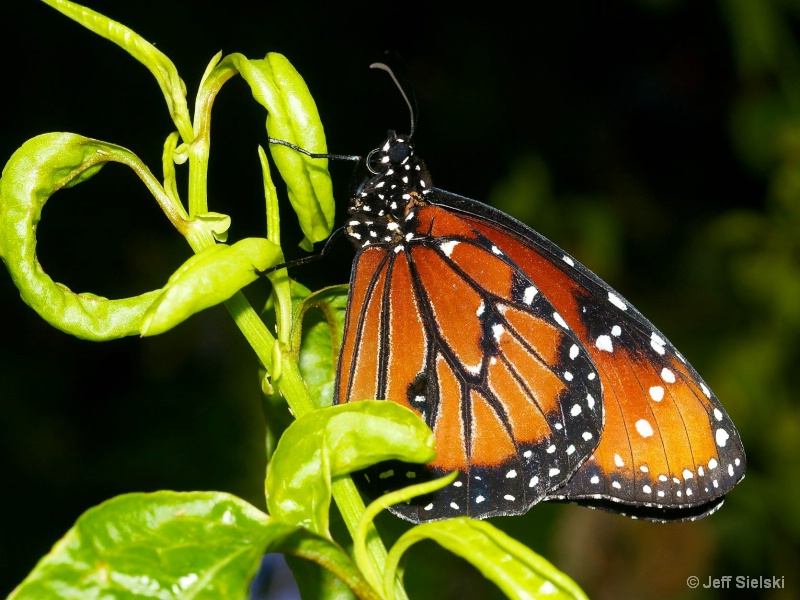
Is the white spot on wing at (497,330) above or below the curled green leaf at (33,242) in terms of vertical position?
below

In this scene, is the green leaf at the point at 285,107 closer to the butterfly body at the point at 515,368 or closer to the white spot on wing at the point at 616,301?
the butterfly body at the point at 515,368

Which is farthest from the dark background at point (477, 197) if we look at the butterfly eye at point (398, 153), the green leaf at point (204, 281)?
the green leaf at point (204, 281)

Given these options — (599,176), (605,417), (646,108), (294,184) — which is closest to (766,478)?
(599,176)

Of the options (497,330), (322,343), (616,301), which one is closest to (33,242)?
(322,343)

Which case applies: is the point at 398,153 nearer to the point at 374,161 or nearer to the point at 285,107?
the point at 374,161

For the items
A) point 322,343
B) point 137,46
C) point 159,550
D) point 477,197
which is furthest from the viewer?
point 477,197

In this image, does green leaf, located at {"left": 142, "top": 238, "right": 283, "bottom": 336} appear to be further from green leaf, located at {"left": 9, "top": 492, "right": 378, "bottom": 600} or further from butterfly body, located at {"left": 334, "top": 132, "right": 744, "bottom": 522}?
butterfly body, located at {"left": 334, "top": 132, "right": 744, "bottom": 522}

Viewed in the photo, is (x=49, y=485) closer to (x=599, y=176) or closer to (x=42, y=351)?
(x=42, y=351)
